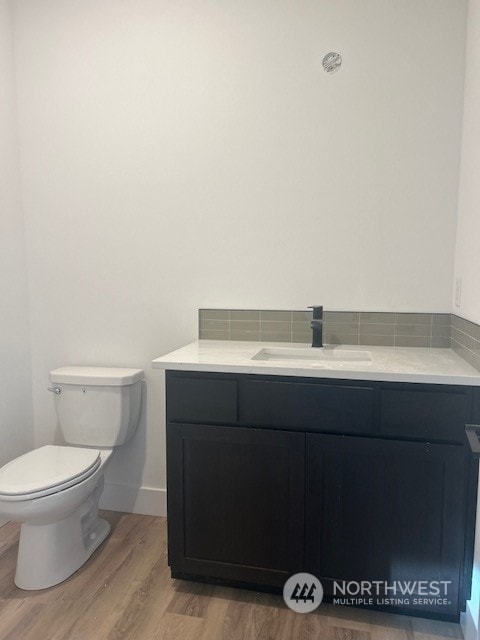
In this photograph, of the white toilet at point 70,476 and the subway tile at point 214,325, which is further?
the subway tile at point 214,325

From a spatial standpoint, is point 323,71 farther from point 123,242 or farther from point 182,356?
point 182,356

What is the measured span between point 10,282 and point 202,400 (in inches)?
50.2

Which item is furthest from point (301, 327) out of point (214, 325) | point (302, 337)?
point (214, 325)

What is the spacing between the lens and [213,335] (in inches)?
93.1

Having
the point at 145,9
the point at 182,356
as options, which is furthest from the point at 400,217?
the point at 145,9

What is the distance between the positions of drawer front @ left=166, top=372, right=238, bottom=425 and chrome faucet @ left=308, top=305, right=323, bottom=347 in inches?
20.4

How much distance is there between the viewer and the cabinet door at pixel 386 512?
1654 mm

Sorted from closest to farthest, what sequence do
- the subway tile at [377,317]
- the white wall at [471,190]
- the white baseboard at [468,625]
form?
the white baseboard at [468,625], the white wall at [471,190], the subway tile at [377,317]

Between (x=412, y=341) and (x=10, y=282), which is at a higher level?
(x=10, y=282)

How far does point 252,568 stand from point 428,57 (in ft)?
7.06

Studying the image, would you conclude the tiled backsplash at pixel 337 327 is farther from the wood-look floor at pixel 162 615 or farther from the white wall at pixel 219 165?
the wood-look floor at pixel 162 615

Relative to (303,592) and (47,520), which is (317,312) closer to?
(303,592)

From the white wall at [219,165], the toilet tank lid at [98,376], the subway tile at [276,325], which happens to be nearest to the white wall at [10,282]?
the white wall at [219,165]

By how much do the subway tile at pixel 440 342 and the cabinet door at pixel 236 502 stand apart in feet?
2.61
